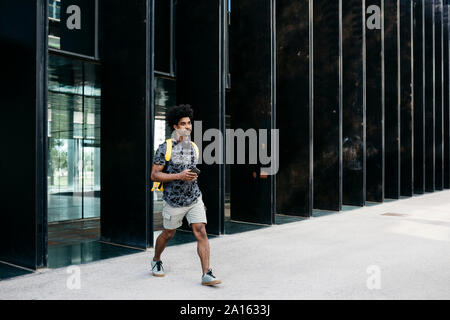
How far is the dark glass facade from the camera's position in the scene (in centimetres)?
646

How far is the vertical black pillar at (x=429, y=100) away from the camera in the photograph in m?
21.5

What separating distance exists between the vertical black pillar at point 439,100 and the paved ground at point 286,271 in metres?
14.5

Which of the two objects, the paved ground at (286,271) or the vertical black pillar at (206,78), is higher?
the vertical black pillar at (206,78)

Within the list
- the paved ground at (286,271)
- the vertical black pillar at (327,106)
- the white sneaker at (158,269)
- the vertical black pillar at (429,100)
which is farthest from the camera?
the vertical black pillar at (429,100)

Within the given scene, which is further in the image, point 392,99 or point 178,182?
point 392,99

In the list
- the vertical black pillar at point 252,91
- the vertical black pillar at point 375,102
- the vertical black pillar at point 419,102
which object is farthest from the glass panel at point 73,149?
the vertical black pillar at point 419,102

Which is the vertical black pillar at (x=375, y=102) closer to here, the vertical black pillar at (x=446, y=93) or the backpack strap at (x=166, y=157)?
the vertical black pillar at (x=446, y=93)

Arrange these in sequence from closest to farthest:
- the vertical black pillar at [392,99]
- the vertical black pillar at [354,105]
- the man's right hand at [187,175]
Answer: the man's right hand at [187,175] → the vertical black pillar at [354,105] → the vertical black pillar at [392,99]

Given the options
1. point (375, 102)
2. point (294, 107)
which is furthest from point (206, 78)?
point (375, 102)

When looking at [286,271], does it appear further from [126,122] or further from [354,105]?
[354,105]

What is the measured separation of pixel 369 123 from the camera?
53.6ft

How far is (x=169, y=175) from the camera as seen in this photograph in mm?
5262

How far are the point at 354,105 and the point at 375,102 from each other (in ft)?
5.92

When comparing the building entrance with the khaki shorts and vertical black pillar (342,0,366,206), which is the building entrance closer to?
the khaki shorts
